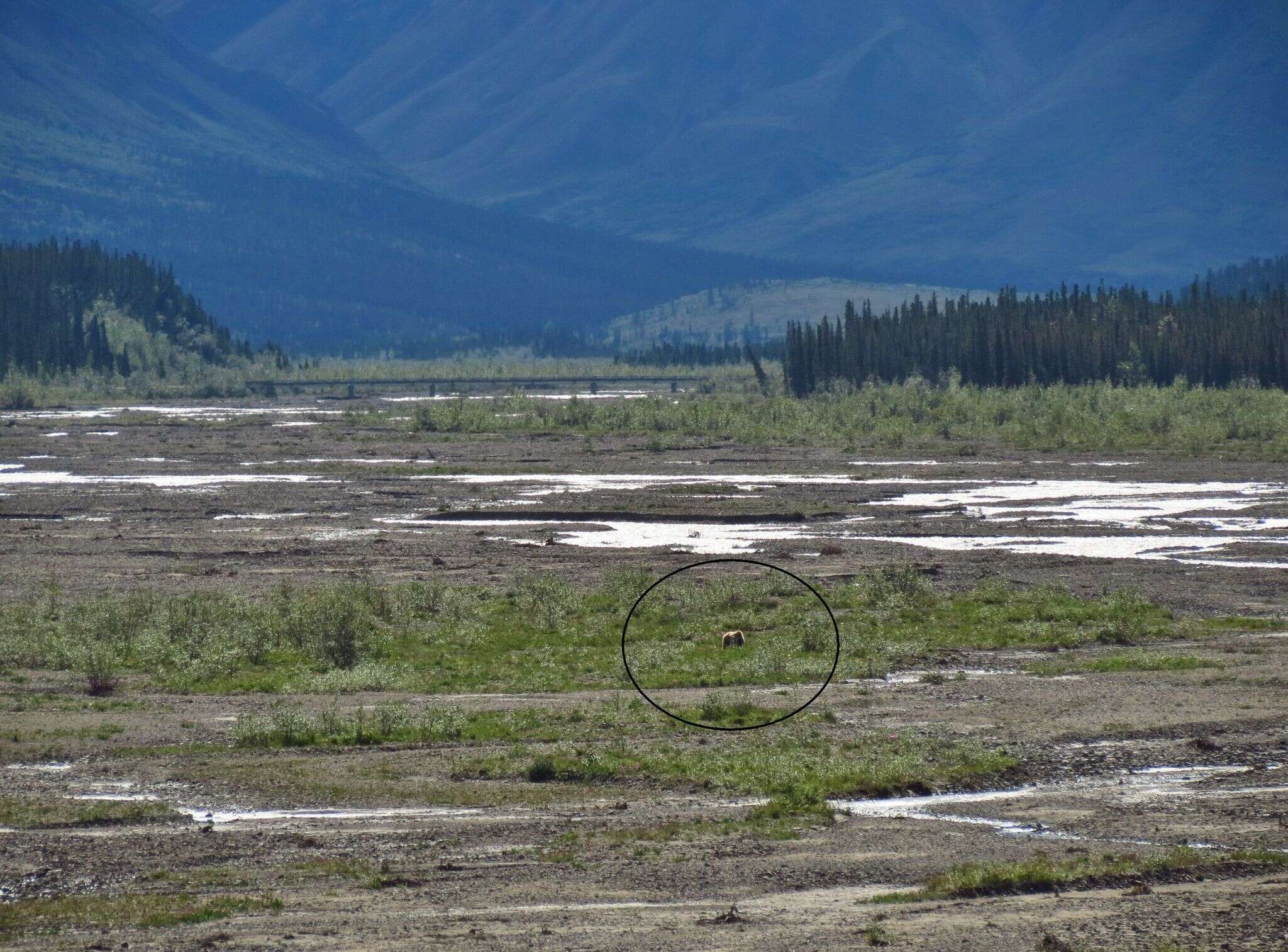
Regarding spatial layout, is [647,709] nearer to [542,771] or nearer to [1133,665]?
[542,771]

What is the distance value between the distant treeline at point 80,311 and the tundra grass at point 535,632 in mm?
134401

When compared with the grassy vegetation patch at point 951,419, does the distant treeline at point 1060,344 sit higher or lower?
higher

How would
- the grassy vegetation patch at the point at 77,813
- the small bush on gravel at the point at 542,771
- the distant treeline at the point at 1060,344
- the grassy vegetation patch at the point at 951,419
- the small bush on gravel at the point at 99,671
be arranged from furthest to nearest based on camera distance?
1. the distant treeline at the point at 1060,344
2. the grassy vegetation patch at the point at 951,419
3. the small bush on gravel at the point at 99,671
4. the small bush on gravel at the point at 542,771
5. the grassy vegetation patch at the point at 77,813

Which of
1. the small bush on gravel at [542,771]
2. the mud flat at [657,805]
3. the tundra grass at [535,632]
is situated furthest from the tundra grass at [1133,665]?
the small bush on gravel at [542,771]

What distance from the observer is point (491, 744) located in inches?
868

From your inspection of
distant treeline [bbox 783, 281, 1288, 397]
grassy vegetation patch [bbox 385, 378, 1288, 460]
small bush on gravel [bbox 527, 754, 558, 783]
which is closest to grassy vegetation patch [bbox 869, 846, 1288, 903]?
small bush on gravel [bbox 527, 754, 558, 783]

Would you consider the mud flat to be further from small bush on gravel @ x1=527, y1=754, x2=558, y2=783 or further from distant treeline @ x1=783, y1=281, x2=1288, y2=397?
distant treeline @ x1=783, y1=281, x2=1288, y2=397

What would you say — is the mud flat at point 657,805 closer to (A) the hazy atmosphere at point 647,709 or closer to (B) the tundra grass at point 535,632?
(A) the hazy atmosphere at point 647,709

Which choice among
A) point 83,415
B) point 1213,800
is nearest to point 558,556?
point 1213,800

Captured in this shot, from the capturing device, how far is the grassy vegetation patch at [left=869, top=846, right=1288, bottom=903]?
51.1 feet

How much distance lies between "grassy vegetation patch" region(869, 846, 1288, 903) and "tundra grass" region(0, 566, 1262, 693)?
9871mm

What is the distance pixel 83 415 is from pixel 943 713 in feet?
344

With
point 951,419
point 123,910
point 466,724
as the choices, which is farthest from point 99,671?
point 951,419

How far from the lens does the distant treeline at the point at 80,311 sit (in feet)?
546
